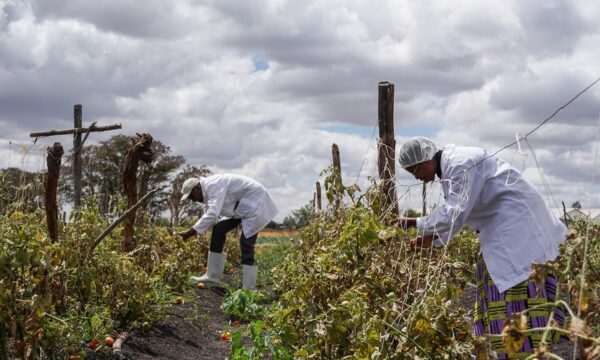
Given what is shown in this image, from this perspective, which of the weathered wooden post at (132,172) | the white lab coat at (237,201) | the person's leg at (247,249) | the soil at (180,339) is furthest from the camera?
the person's leg at (247,249)

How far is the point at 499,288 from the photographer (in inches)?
131

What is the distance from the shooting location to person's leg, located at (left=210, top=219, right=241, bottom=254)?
7.64m

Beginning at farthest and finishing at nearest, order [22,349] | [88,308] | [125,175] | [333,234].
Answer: [125,175] → [333,234] → [88,308] → [22,349]

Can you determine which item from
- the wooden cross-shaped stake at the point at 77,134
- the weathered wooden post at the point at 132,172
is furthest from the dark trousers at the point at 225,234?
the wooden cross-shaped stake at the point at 77,134

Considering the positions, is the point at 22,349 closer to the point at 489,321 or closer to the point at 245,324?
the point at 489,321

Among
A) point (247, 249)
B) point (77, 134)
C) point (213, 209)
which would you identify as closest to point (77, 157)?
point (77, 134)

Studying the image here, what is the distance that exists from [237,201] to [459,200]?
15.2 feet

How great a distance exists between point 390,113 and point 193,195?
2698 millimetres

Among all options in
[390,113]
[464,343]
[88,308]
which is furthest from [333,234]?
[464,343]

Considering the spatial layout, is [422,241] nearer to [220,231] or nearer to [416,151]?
[416,151]

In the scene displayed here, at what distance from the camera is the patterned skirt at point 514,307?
10.6 ft

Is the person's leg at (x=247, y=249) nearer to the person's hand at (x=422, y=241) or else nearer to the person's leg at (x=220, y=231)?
the person's leg at (x=220, y=231)

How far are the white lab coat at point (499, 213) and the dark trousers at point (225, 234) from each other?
419 cm

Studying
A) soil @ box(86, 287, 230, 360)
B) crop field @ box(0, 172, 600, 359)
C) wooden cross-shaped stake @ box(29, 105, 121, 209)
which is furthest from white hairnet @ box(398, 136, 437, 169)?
wooden cross-shaped stake @ box(29, 105, 121, 209)
